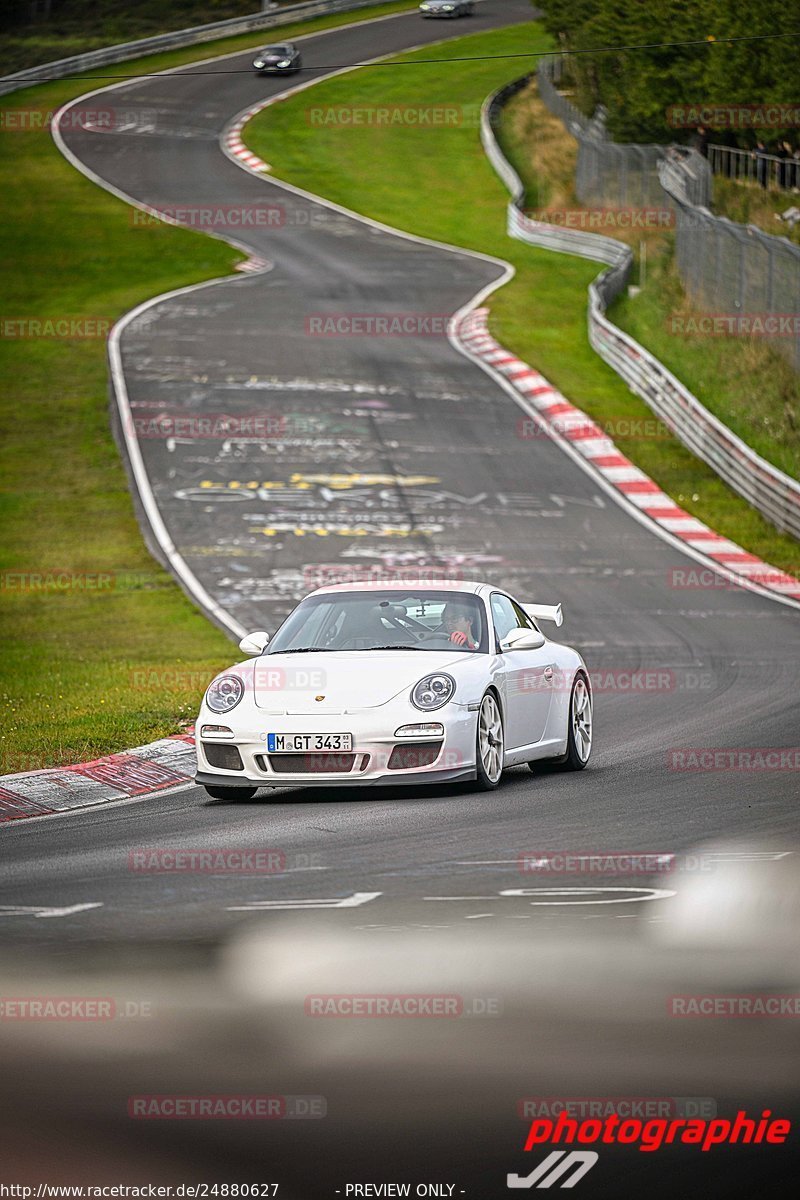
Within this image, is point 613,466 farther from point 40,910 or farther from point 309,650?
point 40,910

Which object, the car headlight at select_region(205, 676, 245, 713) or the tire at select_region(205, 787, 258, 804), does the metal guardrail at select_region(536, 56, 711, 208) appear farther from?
the tire at select_region(205, 787, 258, 804)

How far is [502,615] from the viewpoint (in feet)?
41.1

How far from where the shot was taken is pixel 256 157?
210 feet

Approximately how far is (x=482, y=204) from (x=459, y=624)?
4807cm

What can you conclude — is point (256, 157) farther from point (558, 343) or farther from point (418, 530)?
point (418, 530)

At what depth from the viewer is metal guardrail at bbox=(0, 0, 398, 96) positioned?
74.7 m

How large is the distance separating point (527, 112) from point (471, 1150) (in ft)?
226

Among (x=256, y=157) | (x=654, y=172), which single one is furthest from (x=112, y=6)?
(x=654, y=172)

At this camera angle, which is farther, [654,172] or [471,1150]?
[654,172]

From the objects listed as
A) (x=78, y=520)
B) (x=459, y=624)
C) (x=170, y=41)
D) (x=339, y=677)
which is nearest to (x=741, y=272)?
(x=78, y=520)

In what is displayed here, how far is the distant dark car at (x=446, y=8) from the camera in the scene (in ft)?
284

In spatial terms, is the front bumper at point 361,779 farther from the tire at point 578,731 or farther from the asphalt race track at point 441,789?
the tire at point 578,731

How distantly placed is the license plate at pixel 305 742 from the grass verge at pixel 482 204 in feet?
47.0

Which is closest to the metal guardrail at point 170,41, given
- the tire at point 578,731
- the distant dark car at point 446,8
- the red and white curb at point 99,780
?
the distant dark car at point 446,8
